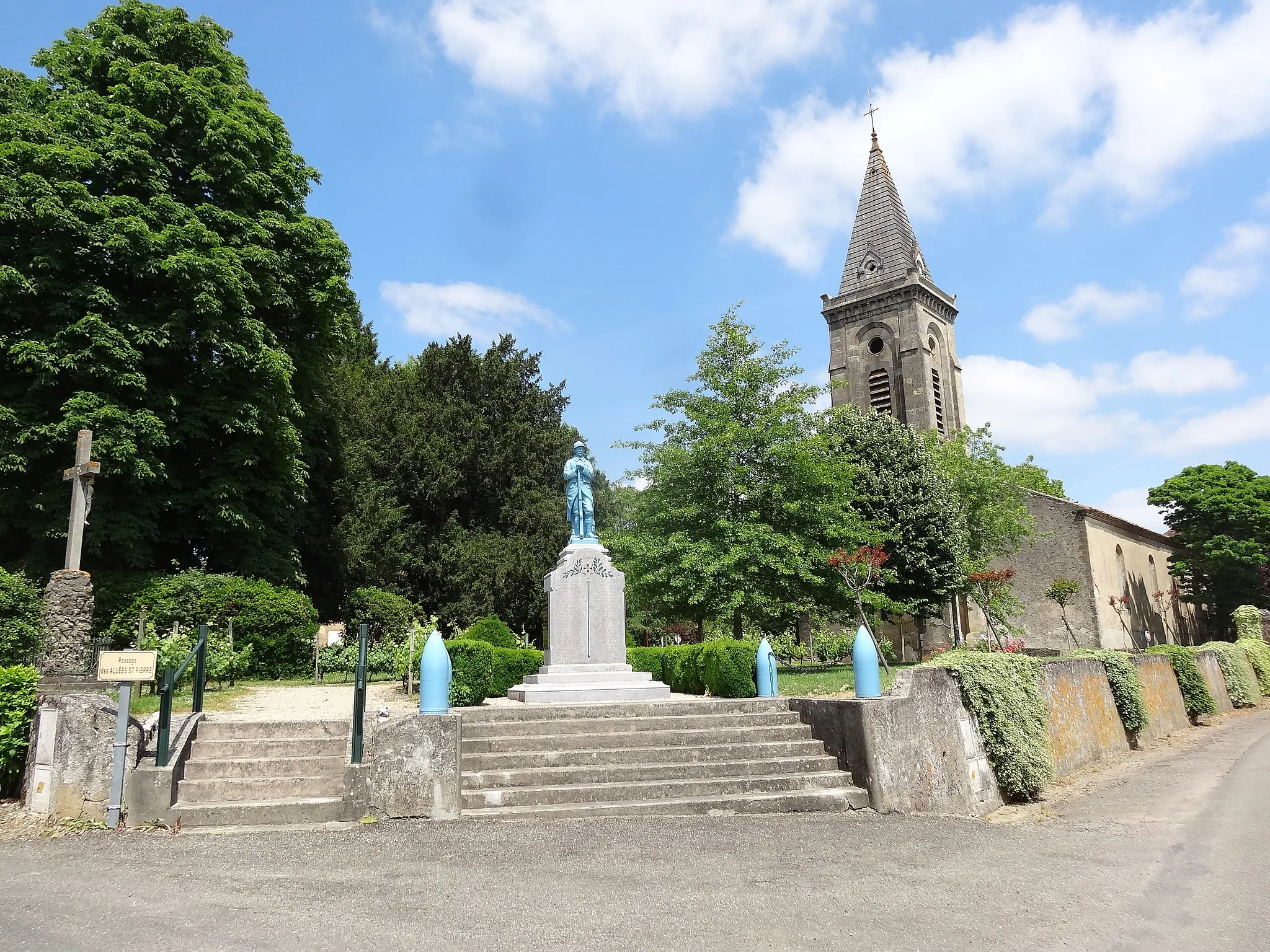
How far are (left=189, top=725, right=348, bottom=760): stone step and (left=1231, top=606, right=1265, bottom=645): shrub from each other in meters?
27.4

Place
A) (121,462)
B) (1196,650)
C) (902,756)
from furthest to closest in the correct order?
1. (1196,650)
2. (121,462)
3. (902,756)

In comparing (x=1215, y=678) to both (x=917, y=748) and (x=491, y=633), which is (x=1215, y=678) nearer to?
(x=917, y=748)

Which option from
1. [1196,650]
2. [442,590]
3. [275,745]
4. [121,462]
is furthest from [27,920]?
[442,590]

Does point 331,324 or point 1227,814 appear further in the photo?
point 331,324

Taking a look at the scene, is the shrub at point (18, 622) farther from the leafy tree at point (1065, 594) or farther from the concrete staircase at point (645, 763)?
the leafy tree at point (1065, 594)

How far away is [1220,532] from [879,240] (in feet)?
75.3

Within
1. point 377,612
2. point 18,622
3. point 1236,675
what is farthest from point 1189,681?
point 18,622

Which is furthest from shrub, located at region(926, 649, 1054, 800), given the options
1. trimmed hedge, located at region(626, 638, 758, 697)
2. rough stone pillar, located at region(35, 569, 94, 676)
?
rough stone pillar, located at region(35, 569, 94, 676)

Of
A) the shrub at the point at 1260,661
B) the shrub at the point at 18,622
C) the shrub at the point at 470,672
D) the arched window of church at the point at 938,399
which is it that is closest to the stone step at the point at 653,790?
the shrub at the point at 470,672

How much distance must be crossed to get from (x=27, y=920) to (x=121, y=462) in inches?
537

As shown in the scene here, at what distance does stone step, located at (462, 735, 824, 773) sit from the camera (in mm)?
8344

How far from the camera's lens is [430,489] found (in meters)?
29.8

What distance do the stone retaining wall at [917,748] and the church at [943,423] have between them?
22185 mm

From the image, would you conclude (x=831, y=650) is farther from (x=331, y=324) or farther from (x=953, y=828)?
(x=953, y=828)
